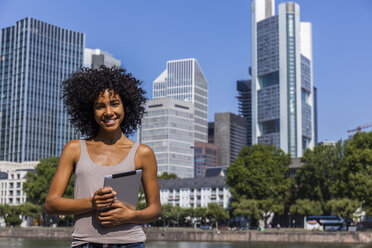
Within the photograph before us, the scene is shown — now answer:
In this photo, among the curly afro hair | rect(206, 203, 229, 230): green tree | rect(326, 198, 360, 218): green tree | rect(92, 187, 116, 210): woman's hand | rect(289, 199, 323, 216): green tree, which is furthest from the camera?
rect(206, 203, 229, 230): green tree

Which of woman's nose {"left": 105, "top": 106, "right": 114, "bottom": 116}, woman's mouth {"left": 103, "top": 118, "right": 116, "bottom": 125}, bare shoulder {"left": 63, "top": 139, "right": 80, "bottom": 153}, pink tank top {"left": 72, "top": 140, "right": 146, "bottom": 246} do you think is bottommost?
pink tank top {"left": 72, "top": 140, "right": 146, "bottom": 246}

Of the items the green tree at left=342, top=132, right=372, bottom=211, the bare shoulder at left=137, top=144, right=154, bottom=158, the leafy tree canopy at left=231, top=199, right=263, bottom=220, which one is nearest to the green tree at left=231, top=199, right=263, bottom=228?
the leafy tree canopy at left=231, top=199, right=263, bottom=220

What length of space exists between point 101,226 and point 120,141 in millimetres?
919

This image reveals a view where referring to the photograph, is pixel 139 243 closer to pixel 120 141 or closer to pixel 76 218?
pixel 76 218

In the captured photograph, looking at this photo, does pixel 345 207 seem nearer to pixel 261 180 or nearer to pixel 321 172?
pixel 321 172

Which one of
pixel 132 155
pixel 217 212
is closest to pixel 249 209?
pixel 217 212

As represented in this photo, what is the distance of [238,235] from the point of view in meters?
92.8

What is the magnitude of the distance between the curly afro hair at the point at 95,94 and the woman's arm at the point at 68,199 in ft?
1.93

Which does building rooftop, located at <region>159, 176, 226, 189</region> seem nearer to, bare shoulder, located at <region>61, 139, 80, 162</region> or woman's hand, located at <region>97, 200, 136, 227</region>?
bare shoulder, located at <region>61, 139, 80, 162</region>

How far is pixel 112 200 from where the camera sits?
16.8 feet

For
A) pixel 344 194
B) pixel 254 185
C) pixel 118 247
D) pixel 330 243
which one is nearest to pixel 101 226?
pixel 118 247

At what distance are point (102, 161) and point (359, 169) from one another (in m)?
85.4

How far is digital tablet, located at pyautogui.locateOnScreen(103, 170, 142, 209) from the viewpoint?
506cm

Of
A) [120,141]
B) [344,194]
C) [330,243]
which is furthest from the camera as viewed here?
[344,194]
